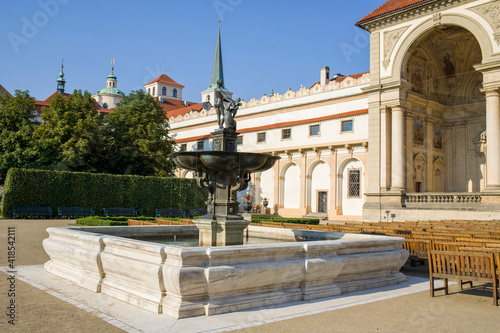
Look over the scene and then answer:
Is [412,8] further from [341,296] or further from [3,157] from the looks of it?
[3,157]

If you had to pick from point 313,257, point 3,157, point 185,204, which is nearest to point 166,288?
point 313,257

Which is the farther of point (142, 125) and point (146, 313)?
point (142, 125)

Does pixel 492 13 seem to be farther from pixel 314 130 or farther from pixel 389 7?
pixel 314 130

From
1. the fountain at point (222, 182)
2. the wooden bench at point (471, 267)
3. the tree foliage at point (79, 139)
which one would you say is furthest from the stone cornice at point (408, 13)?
the wooden bench at point (471, 267)

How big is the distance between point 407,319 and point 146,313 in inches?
139

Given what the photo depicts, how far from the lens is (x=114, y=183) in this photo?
106ft

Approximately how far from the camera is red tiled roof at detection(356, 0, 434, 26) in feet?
95.9

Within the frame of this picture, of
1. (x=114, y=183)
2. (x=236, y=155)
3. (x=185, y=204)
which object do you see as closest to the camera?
(x=236, y=155)

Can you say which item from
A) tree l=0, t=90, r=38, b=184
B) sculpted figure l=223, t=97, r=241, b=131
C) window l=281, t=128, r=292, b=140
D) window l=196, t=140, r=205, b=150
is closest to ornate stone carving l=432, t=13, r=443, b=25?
window l=281, t=128, r=292, b=140

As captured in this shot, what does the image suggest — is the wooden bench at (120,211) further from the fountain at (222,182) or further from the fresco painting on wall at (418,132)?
the fountain at (222,182)

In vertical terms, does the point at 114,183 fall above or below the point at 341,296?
above

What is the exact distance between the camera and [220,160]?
8.59m

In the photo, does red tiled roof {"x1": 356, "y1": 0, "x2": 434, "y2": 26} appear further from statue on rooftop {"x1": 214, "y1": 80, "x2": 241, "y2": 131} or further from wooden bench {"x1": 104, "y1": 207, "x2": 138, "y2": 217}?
statue on rooftop {"x1": 214, "y1": 80, "x2": 241, "y2": 131}

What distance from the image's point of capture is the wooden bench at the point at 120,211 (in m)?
31.1
